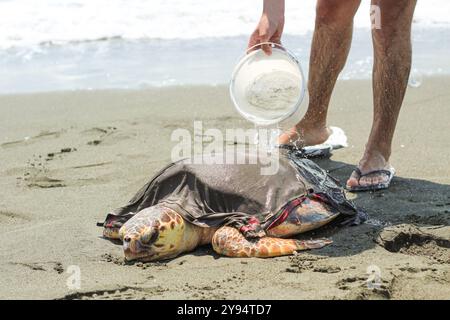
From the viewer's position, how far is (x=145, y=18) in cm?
943

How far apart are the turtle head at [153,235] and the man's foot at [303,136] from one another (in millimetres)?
1506

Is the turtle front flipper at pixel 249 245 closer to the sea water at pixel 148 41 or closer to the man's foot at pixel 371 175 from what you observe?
the man's foot at pixel 371 175

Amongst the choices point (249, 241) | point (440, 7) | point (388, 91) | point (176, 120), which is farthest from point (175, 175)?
point (440, 7)

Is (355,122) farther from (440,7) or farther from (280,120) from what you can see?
(440,7)

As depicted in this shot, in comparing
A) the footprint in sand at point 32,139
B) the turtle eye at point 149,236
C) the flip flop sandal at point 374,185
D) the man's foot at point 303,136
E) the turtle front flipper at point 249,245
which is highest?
the man's foot at point 303,136

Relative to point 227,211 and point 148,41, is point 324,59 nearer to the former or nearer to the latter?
point 227,211

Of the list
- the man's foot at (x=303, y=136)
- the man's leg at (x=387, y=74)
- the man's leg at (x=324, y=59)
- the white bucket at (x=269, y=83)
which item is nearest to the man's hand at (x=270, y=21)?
the white bucket at (x=269, y=83)

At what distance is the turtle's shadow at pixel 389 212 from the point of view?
3.35 metres

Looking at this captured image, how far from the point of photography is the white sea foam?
28.6 ft

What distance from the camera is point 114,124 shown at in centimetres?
562

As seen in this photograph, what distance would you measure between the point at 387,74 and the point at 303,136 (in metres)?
0.79

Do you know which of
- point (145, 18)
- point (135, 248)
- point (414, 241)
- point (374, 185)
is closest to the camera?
point (135, 248)

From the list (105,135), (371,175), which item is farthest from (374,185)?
(105,135)
